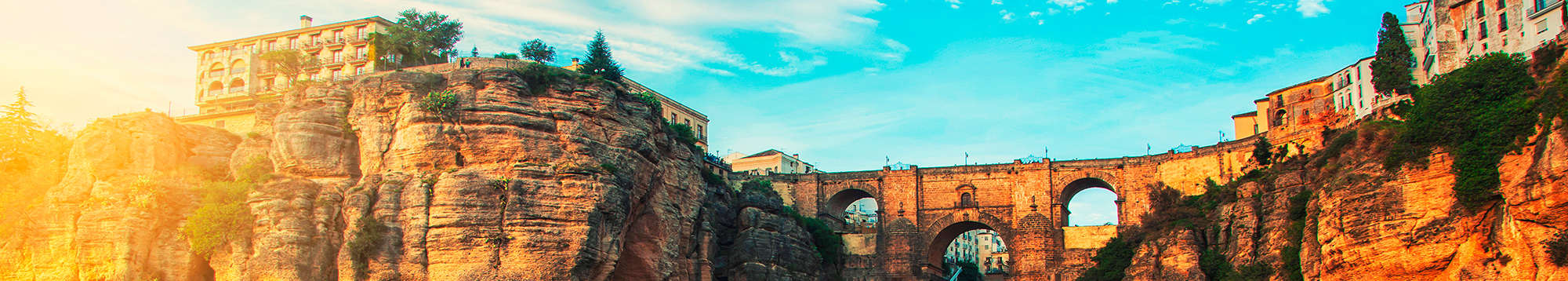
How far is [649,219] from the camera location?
5653 cm

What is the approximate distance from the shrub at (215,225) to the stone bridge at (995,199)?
33365 millimetres

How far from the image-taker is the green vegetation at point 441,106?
51281 millimetres

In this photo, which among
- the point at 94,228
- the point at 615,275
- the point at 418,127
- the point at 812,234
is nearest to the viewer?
the point at 94,228

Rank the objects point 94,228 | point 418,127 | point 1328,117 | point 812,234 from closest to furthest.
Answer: point 94,228 < point 418,127 < point 1328,117 < point 812,234

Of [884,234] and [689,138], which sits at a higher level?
[689,138]

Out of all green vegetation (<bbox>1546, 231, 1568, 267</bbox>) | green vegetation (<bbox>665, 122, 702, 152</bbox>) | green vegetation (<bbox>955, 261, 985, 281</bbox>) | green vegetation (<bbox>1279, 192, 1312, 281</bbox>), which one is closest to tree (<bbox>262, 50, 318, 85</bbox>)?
green vegetation (<bbox>665, 122, 702, 152</bbox>)

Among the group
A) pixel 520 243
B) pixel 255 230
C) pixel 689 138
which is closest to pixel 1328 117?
pixel 689 138

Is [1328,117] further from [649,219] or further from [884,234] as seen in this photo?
[649,219]

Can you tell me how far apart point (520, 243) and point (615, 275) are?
8148 mm

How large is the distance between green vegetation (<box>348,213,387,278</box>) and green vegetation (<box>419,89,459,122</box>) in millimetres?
5071

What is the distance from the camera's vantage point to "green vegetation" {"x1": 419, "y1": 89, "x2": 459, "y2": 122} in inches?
2019

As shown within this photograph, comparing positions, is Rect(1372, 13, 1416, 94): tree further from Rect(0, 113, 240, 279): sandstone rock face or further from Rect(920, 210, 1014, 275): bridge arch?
Rect(0, 113, 240, 279): sandstone rock face

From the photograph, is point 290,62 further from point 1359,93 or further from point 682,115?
point 1359,93

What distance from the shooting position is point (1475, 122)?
45781 mm
